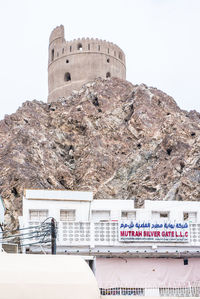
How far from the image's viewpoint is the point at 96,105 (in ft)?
188

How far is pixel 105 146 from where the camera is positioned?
53.2 metres

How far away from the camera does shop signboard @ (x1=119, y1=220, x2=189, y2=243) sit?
25797 millimetres

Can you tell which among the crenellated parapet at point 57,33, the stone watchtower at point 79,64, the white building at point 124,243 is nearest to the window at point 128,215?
the white building at point 124,243

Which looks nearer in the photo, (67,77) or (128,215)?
(128,215)

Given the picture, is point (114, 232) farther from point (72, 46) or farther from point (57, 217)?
point (72, 46)

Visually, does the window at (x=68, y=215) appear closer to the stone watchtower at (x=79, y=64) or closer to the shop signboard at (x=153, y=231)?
the shop signboard at (x=153, y=231)

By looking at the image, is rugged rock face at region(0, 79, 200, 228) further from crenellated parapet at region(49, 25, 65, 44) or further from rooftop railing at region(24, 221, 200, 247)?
rooftop railing at region(24, 221, 200, 247)

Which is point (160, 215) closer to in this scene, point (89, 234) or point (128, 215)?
point (128, 215)

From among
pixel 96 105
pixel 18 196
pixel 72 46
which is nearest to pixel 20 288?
pixel 18 196

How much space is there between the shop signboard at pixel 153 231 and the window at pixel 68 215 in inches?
130

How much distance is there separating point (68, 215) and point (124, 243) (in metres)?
3.95

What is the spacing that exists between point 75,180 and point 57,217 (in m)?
23.2

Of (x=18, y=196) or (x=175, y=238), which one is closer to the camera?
(x=175, y=238)

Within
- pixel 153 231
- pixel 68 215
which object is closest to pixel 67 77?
pixel 68 215
